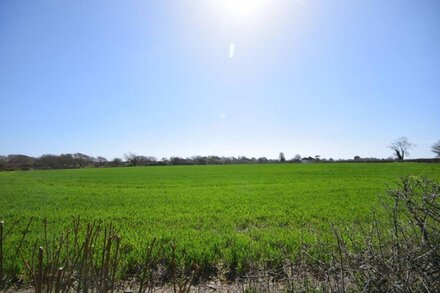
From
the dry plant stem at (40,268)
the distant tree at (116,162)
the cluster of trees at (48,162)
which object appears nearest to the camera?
the dry plant stem at (40,268)

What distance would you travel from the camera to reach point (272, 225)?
10273 mm

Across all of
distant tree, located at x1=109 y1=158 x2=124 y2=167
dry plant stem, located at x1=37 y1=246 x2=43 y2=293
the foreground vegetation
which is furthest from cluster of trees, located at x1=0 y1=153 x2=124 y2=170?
dry plant stem, located at x1=37 y1=246 x2=43 y2=293

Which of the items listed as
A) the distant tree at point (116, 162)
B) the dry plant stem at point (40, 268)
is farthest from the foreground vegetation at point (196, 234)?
the distant tree at point (116, 162)

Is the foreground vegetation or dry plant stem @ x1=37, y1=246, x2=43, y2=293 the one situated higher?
dry plant stem @ x1=37, y1=246, x2=43, y2=293

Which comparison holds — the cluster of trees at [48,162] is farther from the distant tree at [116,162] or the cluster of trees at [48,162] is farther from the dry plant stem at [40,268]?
the dry plant stem at [40,268]

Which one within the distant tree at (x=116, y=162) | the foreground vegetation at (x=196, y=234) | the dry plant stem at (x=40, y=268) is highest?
the distant tree at (x=116, y=162)

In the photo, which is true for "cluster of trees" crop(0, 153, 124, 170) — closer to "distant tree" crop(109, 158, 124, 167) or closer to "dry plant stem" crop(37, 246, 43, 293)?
"distant tree" crop(109, 158, 124, 167)

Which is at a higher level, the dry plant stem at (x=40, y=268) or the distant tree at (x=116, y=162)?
the distant tree at (x=116, y=162)

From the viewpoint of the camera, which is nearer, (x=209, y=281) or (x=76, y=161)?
(x=209, y=281)

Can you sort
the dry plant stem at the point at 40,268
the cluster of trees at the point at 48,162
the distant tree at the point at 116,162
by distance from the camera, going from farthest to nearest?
the distant tree at the point at 116,162 < the cluster of trees at the point at 48,162 < the dry plant stem at the point at 40,268

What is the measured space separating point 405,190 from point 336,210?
10.2 meters

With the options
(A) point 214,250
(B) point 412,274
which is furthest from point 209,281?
(B) point 412,274

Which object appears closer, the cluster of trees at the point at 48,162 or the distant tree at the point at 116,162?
the cluster of trees at the point at 48,162

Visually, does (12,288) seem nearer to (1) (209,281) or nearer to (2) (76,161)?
(1) (209,281)
